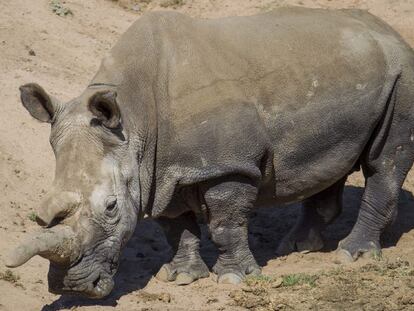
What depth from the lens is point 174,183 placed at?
27.6 feet

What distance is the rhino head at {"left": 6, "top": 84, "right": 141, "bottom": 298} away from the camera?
7.65 meters

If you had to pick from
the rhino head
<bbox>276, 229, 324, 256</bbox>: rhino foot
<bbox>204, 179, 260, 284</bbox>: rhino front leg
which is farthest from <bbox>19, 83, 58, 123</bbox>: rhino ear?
<bbox>276, 229, 324, 256</bbox>: rhino foot

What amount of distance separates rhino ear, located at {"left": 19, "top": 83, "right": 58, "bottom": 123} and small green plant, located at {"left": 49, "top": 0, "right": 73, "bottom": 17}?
678cm

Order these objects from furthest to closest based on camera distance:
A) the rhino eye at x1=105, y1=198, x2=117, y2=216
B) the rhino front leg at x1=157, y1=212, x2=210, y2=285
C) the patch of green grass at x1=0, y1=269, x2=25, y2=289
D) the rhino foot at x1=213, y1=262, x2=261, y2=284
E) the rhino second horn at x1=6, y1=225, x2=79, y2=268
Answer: the rhino front leg at x1=157, y1=212, x2=210, y2=285, the rhino foot at x1=213, y1=262, x2=261, y2=284, the patch of green grass at x1=0, y1=269, x2=25, y2=289, the rhino eye at x1=105, y1=198, x2=117, y2=216, the rhino second horn at x1=6, y1=225, x2=79, y2=268

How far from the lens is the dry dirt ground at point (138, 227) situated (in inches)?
325

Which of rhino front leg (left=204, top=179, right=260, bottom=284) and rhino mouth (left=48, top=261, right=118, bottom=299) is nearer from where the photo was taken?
rhino mouth (left=48, top=261, right=118, bottom=299)

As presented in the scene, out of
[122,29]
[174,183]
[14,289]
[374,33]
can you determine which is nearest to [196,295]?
[174,183]

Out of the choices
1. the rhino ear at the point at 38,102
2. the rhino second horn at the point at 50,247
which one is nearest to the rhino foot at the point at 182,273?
the rhino second horn at the point at 50,247

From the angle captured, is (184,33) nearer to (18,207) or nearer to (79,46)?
(18,207)

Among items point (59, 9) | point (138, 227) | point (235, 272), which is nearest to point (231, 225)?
Answer: point (235, 272)

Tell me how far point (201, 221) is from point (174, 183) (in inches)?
77.6

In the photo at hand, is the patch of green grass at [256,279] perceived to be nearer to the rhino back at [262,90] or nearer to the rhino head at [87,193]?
the rhino back at [262,90]

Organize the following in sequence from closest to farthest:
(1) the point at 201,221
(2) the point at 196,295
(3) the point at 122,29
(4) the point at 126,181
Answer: (4) the point at 126,181
(2) the point at 196,295
(1) the point at 201,221
(3) the point at 122,29

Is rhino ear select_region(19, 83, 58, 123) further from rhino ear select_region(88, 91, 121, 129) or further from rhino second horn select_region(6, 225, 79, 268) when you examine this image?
rhino second horn select_region(6, 225, 79, 268)
